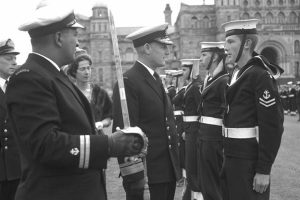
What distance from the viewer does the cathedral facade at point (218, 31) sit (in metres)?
53.8

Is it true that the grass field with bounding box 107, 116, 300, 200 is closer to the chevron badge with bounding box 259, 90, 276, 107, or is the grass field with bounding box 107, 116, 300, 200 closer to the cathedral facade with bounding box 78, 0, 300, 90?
the chevron badge with bounding box 259, 90, 276, 107

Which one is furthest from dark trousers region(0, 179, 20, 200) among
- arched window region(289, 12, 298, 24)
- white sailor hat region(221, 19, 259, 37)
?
arched window region(289, 12, 298, 24)

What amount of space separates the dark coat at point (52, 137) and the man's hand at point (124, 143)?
46 millimetres

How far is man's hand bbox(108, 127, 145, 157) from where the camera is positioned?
7.70 ft

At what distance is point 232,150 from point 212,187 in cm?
157

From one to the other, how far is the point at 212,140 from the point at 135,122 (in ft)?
5.90

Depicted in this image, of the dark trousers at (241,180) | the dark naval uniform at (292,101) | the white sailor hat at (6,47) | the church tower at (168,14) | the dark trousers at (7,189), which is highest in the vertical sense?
the church tower at (168,14)

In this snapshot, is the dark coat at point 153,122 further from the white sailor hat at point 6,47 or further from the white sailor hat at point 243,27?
the white sailor hat at point 6,47

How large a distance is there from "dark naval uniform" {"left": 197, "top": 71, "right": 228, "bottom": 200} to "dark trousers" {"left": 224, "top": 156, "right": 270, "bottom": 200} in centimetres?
130

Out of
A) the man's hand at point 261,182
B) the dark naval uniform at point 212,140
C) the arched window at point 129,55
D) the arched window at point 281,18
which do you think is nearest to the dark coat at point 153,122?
the man's hand at point 261,182

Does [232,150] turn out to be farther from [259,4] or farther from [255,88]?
[259,4]

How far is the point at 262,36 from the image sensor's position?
175 ft


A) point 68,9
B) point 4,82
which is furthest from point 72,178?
point 4,82

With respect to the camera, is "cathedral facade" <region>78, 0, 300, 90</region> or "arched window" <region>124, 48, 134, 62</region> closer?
"cathedral facade" <region>78, 0, 300, 90</region>
